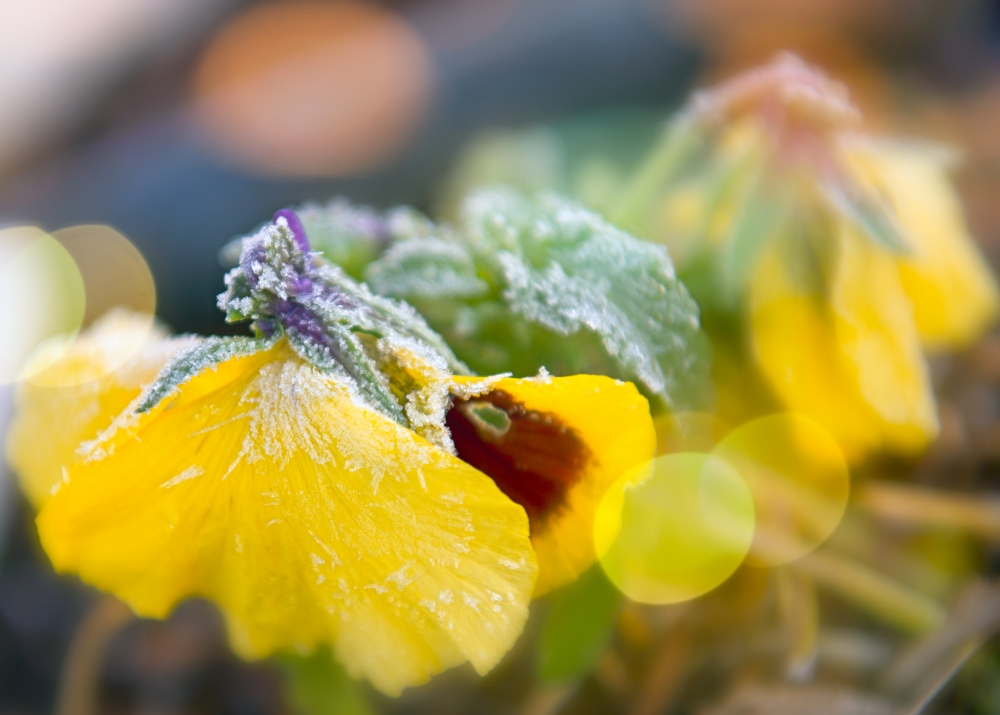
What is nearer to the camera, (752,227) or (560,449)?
(560,449)

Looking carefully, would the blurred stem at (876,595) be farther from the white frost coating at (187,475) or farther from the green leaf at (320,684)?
the white frost coating at (187,475)

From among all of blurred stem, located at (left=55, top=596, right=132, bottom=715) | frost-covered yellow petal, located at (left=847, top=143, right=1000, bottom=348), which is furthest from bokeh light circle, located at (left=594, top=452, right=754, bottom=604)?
blurred stem, located at (left=55, top=596, right=132, bottom=715)

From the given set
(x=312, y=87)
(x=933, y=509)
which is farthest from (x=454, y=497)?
(x=312, y=87)

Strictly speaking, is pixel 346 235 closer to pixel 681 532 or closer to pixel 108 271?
pixel 681 532

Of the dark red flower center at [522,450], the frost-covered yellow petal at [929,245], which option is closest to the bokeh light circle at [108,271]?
the dark red flower center at [522,450]

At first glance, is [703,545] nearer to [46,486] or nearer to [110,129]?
[46,486]

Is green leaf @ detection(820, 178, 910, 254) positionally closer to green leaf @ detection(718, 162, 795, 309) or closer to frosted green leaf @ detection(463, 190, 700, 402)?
green leaf @ detection(718, 162, 795, 309)

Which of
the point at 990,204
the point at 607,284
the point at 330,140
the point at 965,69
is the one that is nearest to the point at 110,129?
the point at 330,140
